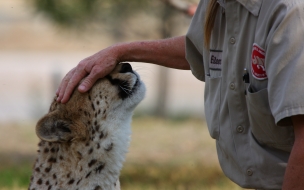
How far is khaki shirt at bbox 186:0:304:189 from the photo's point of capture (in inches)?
78.7

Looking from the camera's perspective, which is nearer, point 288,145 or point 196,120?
point 288,145

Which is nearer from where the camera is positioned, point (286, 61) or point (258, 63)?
point (286, 61)

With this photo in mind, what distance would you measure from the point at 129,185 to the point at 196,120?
4.35m

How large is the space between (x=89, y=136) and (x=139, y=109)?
7.64m

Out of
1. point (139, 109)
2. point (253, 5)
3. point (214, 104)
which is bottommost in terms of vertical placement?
point (139, 109)

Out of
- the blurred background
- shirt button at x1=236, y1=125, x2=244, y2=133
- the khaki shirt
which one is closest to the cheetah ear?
the blurred background

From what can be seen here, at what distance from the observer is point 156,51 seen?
10.6 feet

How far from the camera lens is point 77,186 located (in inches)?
125

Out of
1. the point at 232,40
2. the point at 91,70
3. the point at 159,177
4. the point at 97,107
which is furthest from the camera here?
the point at 159,177

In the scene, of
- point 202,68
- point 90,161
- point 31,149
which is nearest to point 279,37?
Result: point 202,68

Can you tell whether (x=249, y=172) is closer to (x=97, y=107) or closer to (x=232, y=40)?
(x=232, y=40)

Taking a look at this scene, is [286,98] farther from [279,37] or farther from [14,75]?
[14,75]

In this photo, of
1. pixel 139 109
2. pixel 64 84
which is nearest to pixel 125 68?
pixel 64 84

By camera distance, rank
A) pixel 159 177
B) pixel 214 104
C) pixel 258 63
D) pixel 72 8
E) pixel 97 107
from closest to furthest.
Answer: pixel 258 63 < pixel 214 104 < pixel 97 107 < pixel 159 177 < pixel 72 8
